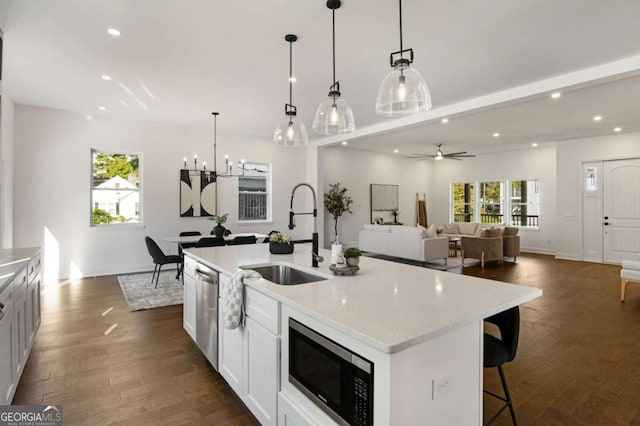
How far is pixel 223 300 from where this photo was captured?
2445mm

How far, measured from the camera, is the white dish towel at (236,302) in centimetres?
208

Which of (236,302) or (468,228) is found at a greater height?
(468,228)

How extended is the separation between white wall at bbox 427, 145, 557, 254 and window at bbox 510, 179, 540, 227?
18 cm

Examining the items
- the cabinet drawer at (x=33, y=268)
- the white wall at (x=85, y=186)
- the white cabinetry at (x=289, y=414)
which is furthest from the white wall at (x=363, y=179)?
the white cabinetry at (x=289, y=414)

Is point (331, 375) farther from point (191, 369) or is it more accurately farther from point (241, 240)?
point (241, 240)

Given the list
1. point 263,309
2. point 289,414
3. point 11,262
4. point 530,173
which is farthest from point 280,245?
point 530,173

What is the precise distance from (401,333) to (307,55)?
3.38m

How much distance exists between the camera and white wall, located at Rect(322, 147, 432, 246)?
9586 millimetres

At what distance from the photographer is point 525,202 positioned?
9.73 meters

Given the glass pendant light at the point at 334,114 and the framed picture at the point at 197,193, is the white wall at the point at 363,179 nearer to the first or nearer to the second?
the framed picture at the point at 197,193

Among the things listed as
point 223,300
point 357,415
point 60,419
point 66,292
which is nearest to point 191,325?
point 223,300

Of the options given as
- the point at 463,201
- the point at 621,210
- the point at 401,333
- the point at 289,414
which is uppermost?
the point at 463,201

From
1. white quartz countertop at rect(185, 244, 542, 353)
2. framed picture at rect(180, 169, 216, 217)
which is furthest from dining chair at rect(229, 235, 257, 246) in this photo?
white quartz countertop at rect(185, 244, 542, 353)

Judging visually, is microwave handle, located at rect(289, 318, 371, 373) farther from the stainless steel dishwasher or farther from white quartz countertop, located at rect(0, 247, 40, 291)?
white quartz countertop, located at rect(0, 247, 40, 291)
